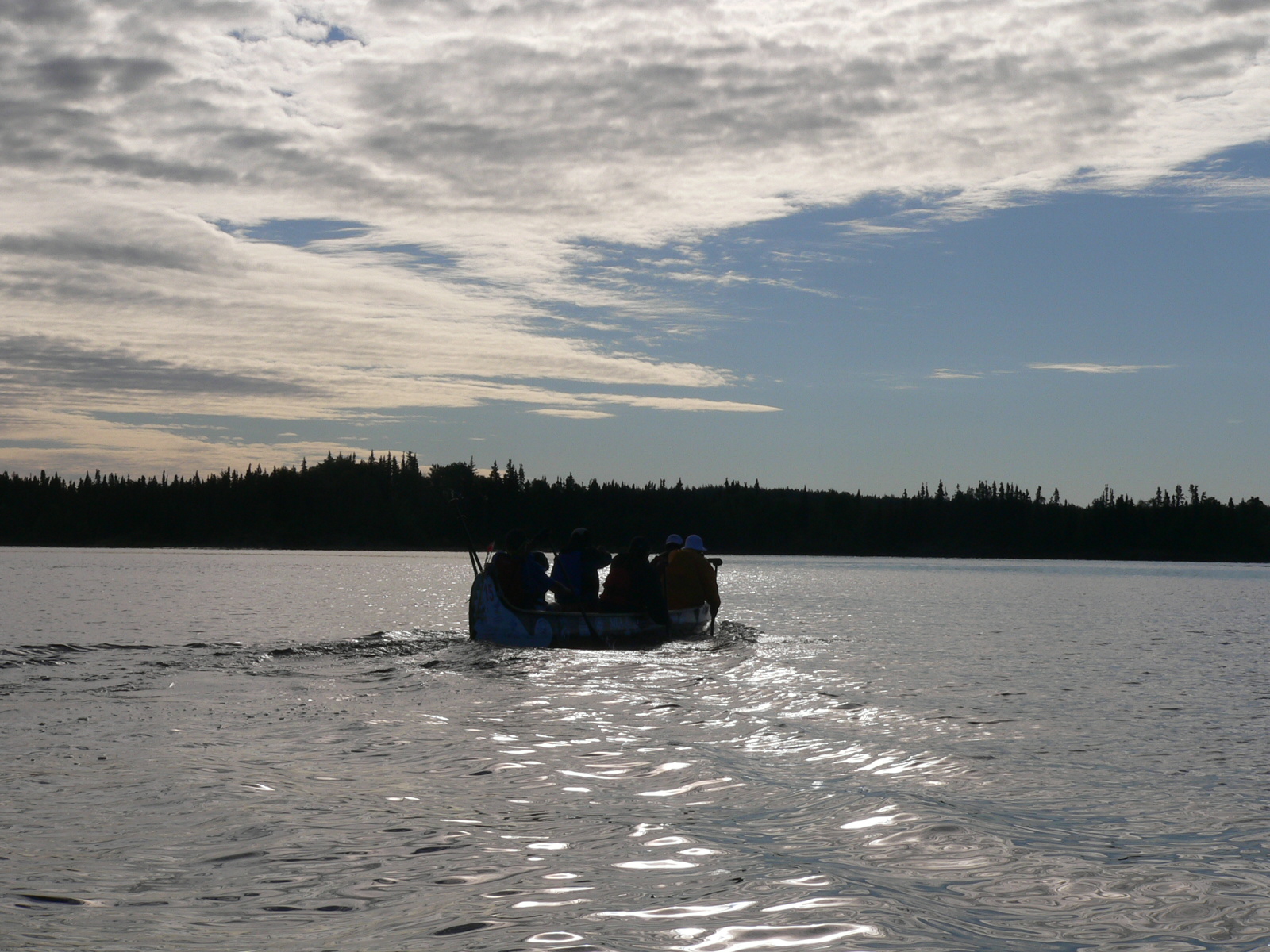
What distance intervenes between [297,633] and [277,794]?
24.2 m

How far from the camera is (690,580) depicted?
30.5m

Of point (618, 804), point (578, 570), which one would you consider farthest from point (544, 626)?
point (618, 804)

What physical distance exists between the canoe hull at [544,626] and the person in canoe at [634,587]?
1.15ft

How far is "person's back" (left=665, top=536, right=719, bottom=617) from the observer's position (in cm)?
3027

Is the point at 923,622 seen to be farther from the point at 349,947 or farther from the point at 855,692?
the point at 349,947

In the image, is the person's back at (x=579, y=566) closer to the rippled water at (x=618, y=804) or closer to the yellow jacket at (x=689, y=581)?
the rippled water at (x=618, y=804)

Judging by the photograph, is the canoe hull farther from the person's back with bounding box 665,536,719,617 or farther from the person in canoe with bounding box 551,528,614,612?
the person's back with bounding box 665,536,719,617

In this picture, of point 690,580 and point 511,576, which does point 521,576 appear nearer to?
point 511,576

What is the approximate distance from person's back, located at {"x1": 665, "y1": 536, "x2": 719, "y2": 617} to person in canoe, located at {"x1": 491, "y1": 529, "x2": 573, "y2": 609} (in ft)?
15.1

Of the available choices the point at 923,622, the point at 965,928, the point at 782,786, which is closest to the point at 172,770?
the point at 782,786

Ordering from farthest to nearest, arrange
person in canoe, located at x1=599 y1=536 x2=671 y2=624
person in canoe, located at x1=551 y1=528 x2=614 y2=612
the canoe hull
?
person in canoe, located at x1=599 y1=536 x2=671 y2=624
person in canoe, located at x1=551 y1=528 x2=614 y2=612
the canoe hull

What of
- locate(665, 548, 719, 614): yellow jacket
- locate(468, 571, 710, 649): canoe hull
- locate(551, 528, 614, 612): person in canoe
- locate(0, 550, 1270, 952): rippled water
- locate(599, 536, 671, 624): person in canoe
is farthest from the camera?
locate(665, 548, 719, 614): yellow jacket

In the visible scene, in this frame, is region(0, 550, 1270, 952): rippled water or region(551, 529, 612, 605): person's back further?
region(551, 529, 612, 605): person's back

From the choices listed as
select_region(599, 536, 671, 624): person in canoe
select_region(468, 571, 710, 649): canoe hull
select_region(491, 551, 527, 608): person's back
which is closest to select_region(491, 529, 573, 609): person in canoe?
select_region(491, 551, 527, 608): person's back
